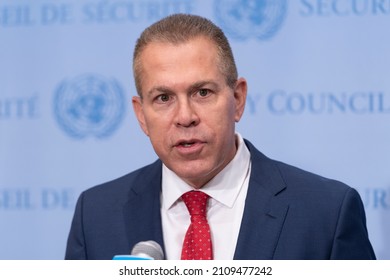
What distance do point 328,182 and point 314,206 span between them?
108 millimetres

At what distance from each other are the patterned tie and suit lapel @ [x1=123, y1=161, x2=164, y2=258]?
97 millimetres

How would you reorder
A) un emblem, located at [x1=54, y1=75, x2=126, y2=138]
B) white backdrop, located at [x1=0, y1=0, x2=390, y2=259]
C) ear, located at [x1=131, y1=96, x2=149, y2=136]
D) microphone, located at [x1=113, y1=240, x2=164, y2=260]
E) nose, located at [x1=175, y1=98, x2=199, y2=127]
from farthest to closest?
un emblem, located at [x1=54, y1=75, x2=126, y2=138] → white backdrop, located at [x1=0, y1=0, x2=390, y2=259] → ear, located at [x1=131, y1=96, x2=149, y2=136] → nose, located at [x1=175, y1=98, x2=199, y2=127] → microphone, located at [x1=113, y1=240, x2=164, y2=260]

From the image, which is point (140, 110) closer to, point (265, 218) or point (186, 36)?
point (186, 36)

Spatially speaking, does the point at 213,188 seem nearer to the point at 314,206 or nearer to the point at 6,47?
the point at 314,206

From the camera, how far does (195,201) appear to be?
6.37 feet

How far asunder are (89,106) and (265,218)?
111 cm

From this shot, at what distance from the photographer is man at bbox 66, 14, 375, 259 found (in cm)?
182

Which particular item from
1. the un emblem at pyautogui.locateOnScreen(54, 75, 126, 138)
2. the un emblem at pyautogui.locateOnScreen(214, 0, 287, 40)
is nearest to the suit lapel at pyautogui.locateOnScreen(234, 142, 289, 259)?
the un emblem at pyautogui.locateOnScreen(214, 0, 287, 40)

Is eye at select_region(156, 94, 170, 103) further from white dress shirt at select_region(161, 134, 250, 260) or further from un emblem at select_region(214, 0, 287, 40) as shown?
un emblem at select_region(214, 0, 287, 40)

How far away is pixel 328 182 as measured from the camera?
78.2 inches
